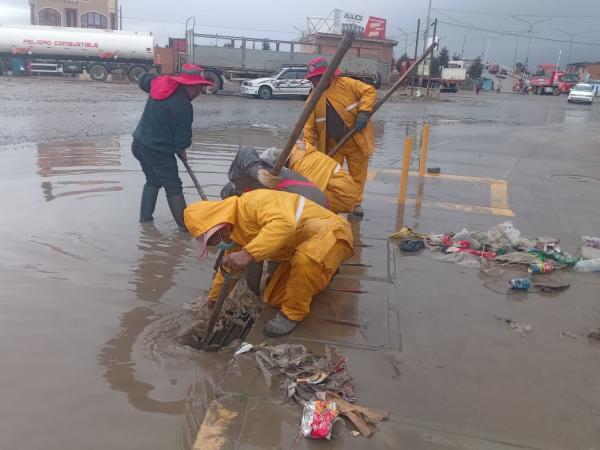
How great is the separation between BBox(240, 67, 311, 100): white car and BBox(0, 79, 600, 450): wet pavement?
1871 centimetres

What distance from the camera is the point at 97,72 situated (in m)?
32.6

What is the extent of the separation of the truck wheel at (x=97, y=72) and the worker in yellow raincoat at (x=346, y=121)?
2975 cm

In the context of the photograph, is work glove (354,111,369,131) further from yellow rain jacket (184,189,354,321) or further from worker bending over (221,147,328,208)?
yellow rain jacket (184,189,354,321)

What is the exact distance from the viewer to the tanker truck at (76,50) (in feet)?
104

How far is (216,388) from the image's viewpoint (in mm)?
2895

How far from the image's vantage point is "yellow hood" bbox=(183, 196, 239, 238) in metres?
3.22

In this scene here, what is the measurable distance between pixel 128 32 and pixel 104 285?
104 feet

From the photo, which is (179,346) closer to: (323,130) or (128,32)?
(323,130)

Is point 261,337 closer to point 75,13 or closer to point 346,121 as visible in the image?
point 346,121

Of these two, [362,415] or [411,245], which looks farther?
[411,245]

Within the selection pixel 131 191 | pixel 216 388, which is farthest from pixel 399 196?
pixel 216 388

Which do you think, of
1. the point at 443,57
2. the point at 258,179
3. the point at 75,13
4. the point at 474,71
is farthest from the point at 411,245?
the point at 474,71

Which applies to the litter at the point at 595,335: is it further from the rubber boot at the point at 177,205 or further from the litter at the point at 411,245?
the rubber boot at the point at 177,205

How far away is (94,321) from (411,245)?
9.27 ft
